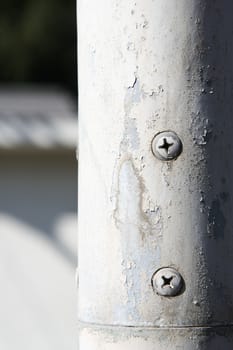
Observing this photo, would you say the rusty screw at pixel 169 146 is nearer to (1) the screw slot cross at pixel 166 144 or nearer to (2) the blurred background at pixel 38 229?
(1) the screw slot cross at pixel 166 144

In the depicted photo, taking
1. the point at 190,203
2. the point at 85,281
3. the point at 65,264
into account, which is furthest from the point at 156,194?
the point at 65,264

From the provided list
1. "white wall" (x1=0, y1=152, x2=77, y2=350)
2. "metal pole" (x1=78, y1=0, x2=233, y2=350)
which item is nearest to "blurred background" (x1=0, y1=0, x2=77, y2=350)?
"white wall" (x1=0, y1=152, x2=77, y2=350)

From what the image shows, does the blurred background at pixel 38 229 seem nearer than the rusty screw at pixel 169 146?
No

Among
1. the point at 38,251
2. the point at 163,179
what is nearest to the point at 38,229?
the point at 38,251

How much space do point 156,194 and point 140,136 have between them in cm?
12

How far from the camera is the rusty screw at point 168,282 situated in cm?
201

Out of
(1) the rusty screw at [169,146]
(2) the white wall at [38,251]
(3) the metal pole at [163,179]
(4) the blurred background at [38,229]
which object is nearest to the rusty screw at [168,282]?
(3) the metal pole at [163,179]

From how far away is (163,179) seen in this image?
2.03m

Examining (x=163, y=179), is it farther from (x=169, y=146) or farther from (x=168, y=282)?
(x=168, y=282)

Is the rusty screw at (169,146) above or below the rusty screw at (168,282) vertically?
above

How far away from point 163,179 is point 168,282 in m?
0.20

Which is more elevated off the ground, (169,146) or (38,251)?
(38,251)

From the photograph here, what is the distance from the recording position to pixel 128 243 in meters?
2.06

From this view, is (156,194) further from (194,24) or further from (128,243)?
(194,24)
